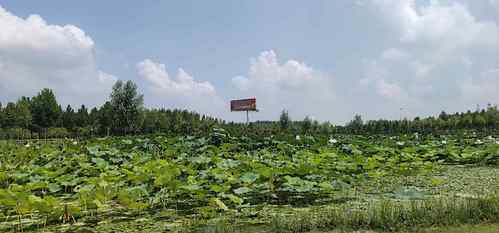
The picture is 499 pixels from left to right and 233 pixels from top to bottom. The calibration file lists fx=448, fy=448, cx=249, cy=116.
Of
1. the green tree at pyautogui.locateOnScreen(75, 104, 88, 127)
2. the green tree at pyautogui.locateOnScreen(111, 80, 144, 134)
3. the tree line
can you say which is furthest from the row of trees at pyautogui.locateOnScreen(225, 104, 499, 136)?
the green tree at pyautogui.locateOnScreen(75, 104, 88, 127)

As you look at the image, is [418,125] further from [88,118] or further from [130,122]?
[88,118]

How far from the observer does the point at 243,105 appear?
179 feet

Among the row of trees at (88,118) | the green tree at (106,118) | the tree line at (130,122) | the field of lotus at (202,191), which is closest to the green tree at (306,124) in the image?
the tree line at (130,122)

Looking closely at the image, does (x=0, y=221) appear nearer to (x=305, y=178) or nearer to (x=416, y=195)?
(x=305, y=178)

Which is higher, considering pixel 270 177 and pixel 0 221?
pixel 270 177

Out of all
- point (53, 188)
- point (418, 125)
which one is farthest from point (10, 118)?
point (53, 188)

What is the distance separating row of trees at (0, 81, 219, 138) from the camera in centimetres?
3872

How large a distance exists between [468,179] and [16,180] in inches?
213

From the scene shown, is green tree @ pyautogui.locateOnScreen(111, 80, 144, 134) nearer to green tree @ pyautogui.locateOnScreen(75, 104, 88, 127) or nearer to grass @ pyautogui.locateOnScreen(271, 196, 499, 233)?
green tree @ pyautogui.locateOnScreen(75, 104, 88, 127)

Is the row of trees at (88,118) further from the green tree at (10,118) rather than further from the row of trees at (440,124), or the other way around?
the row of trees at (440,124)

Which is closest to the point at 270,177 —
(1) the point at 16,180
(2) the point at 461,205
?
(2) the point at 461,205

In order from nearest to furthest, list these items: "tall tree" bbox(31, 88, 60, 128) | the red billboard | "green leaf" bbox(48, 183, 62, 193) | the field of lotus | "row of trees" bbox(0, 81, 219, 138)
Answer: the field of lotus < "green leaf" bbox(48, 183, 62, 193) < "row of trees" bbox(0, 81, 219, 138) < "tall tree" bbox(31, 88, 60, 128) < the red billboard

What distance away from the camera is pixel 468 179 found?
563 centimetres

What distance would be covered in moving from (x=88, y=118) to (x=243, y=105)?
17825mm
